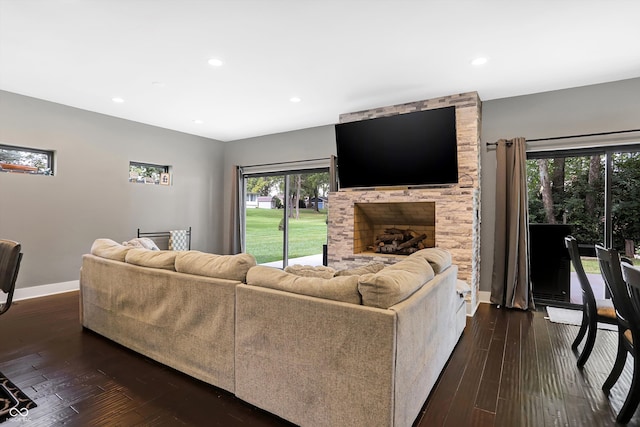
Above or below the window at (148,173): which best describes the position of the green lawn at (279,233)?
below

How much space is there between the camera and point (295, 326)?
5.58 ft

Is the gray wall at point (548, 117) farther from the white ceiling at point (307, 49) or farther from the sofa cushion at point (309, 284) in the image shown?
the sofa cushion at point (309, 284)

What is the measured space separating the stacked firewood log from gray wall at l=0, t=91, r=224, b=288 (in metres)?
3.74

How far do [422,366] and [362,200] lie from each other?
9.78ft

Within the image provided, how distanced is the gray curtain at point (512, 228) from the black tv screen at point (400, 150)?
0.67m

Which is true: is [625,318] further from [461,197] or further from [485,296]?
[485,296]

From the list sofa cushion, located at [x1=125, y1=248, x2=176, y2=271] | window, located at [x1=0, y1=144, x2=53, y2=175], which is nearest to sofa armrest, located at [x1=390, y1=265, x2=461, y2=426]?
sofa cushion, located at [x1=125, y1=248, x2=176, y2=271]

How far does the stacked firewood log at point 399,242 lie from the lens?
15.1ft

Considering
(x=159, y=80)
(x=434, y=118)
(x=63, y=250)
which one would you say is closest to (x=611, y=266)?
(x=434, y=118)

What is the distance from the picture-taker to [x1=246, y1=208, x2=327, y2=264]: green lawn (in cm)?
628

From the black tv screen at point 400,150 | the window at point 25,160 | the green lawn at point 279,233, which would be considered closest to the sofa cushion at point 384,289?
the black tv screen at point 400,150

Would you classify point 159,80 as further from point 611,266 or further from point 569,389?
point 569,389

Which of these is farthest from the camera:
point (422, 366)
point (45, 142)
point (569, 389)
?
point (45, 142)

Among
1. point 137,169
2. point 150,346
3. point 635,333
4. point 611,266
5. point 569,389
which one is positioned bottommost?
point 569,389
